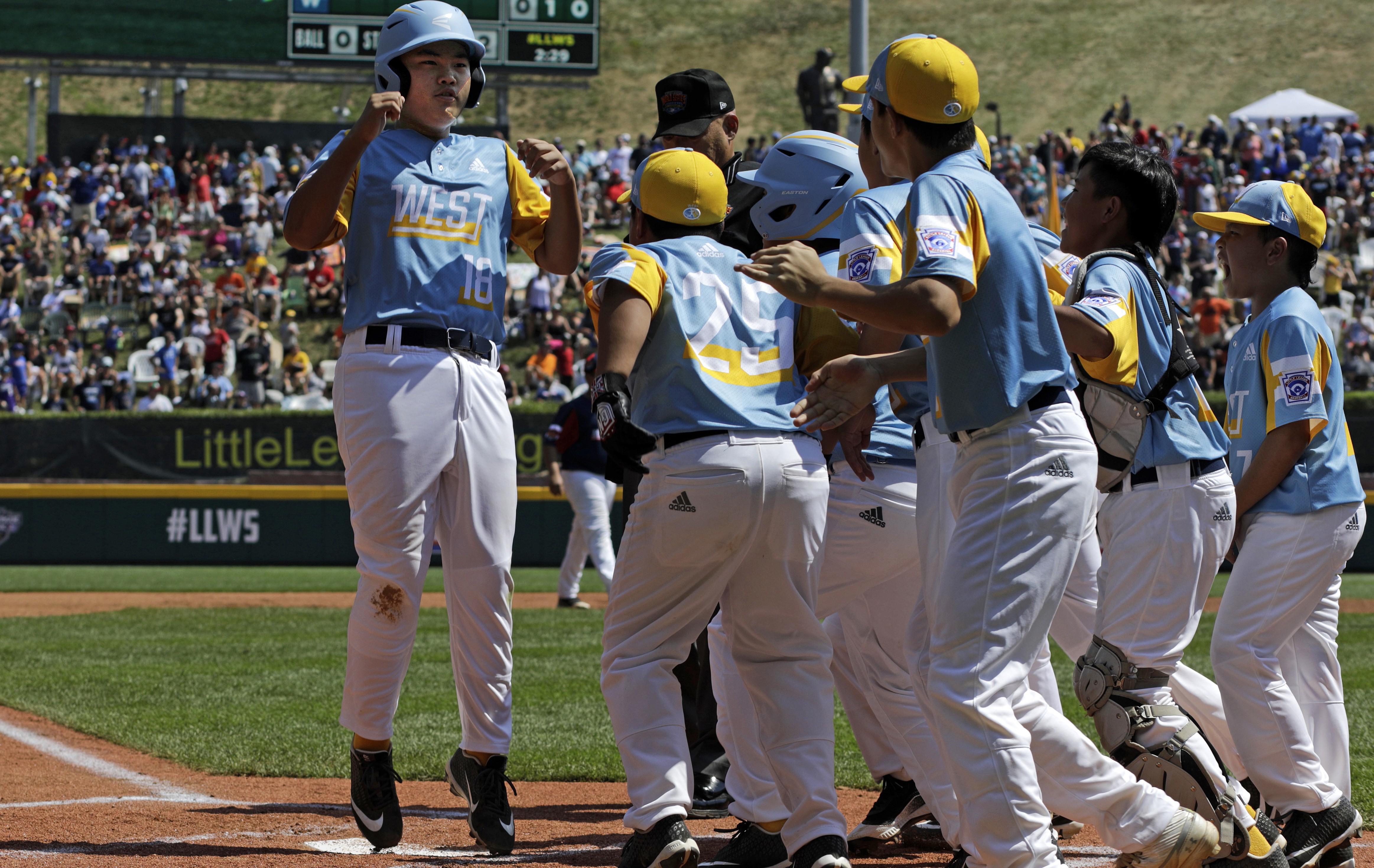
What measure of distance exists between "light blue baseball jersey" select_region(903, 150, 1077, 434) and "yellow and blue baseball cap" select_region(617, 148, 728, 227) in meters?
0.89

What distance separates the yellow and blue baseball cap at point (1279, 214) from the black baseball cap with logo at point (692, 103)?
1.85 meters

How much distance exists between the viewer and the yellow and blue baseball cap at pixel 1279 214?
480 centimetres

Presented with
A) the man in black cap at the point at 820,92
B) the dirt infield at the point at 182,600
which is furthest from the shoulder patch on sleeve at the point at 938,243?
the dirt infield at the point at 182,600

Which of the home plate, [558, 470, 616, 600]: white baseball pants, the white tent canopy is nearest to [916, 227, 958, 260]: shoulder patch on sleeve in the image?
the home plate

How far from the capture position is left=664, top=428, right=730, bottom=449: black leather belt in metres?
3.94

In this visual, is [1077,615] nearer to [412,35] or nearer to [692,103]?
[692,103]

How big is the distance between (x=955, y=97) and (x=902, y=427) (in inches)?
56.8

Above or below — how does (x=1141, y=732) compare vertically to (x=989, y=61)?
below

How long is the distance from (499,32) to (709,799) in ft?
85.6

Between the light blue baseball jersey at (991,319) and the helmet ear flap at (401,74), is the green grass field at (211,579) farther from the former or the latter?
the light blue baseball jersey at (991,319)

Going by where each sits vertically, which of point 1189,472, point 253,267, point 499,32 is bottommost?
point 1189,472

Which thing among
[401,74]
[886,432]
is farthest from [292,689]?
[886,432]

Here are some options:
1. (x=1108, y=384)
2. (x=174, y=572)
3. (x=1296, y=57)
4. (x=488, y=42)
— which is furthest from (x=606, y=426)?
(x=1296, y=57)

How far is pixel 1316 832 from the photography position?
432 centimetres
